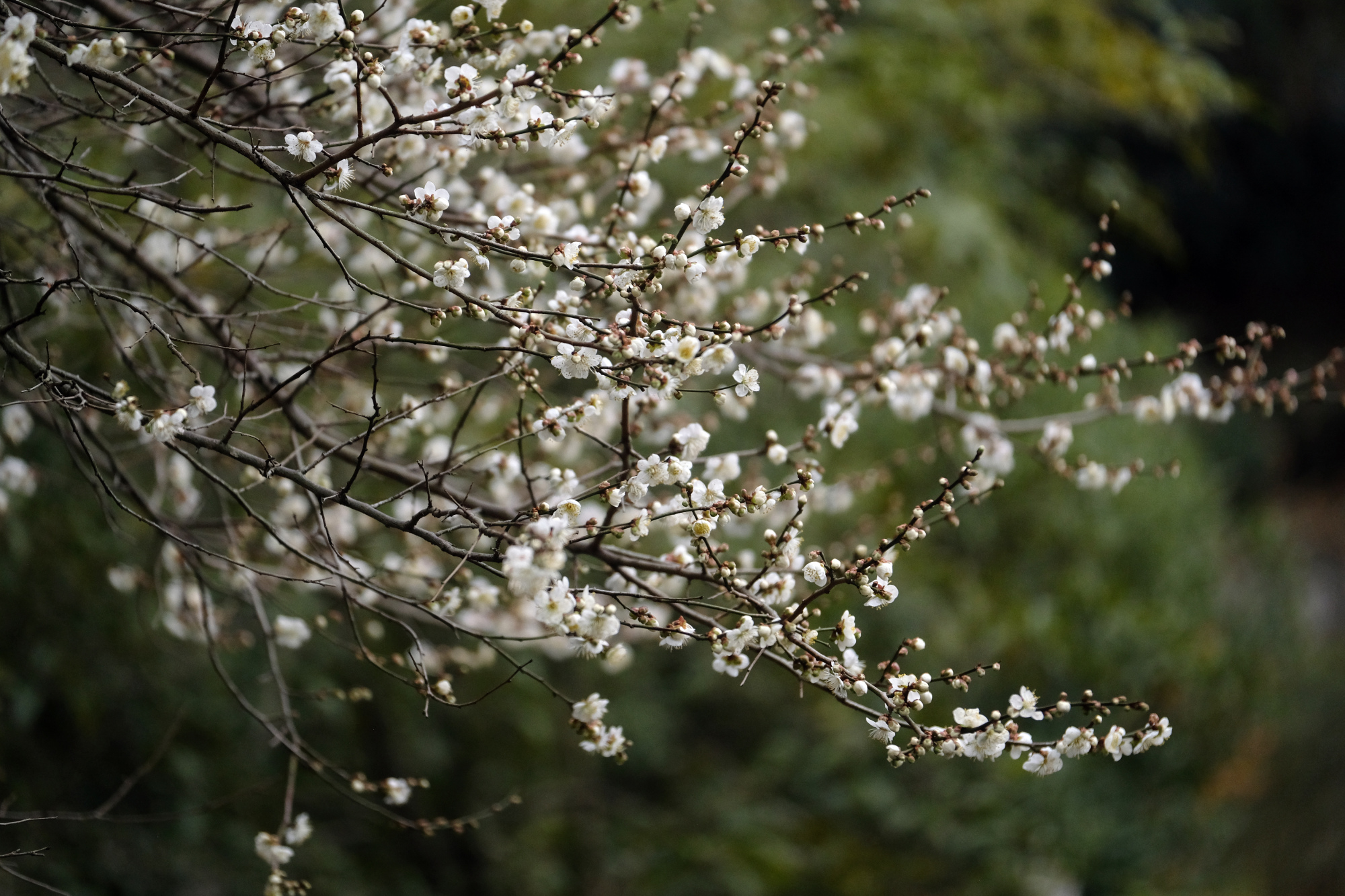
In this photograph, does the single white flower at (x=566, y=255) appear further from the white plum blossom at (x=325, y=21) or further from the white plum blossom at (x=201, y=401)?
the white plum blossom at (x=201, y=401)

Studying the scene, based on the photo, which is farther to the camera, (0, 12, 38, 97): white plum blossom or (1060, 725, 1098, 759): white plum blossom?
(1060, 725, 1098, 759): white plum blossom

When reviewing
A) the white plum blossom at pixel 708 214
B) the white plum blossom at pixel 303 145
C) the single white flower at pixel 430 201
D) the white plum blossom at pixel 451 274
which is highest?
the white plum blossom at pixel 303 145

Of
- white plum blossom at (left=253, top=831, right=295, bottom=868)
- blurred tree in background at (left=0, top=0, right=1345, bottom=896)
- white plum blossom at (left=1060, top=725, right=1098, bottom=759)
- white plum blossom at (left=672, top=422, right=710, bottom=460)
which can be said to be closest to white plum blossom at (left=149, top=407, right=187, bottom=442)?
white plum blossom at (left=672, top=422, right=710, bottom=460)

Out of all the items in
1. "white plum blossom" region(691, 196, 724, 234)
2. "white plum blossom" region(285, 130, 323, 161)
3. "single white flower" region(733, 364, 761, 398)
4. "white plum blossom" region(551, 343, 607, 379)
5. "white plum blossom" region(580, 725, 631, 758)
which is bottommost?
"white plum blossom" region(580, 725, 631, 758)

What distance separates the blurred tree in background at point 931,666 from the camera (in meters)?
3.29

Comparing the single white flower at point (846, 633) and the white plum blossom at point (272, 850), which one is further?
the white plum blossom at point (272, 850)

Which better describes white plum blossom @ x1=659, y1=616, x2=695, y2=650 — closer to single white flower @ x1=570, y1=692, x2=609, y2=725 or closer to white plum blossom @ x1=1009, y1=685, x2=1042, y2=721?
single white flower @ x1=570, y1=692, x2=609, y2=725

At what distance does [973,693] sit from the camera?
14.8 ft

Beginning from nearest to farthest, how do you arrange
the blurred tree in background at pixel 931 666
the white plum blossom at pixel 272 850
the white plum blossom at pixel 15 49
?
the white plum blossom at pixel 15 49
the white plum blossom at pixel 272 850
the blurred tree in background at pixel 931 666

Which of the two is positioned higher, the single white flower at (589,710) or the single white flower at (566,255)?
the single white flower at (566,255)

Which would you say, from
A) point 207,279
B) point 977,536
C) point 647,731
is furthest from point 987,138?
point 207,279

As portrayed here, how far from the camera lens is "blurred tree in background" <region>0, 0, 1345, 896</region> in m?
3.29

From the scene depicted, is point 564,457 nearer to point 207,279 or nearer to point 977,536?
point 207,279

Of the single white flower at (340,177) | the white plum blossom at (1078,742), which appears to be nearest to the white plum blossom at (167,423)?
the single white flower at (340,177)
